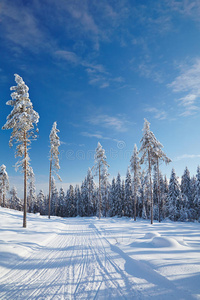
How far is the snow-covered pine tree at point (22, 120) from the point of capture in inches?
561

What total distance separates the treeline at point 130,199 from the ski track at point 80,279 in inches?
589

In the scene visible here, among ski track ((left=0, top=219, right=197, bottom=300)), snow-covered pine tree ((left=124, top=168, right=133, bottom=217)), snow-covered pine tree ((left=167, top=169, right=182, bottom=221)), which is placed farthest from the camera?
snow-covered pine tree ((left=124, top=168, right=133, bottom=217))

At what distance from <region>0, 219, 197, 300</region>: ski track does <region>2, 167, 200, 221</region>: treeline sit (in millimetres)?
14969

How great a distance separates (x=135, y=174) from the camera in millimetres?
30125

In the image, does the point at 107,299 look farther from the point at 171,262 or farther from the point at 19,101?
the point at 19,101

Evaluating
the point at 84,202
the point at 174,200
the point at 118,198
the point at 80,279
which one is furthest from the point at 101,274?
the point at 84,202

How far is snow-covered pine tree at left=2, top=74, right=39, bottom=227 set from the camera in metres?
14.2

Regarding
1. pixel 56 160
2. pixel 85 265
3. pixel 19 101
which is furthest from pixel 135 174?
pixel 85 265

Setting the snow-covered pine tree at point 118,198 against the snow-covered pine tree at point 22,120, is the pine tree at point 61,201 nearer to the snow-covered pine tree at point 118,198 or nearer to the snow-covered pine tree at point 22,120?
the snow-covered pine tree at point 118,198

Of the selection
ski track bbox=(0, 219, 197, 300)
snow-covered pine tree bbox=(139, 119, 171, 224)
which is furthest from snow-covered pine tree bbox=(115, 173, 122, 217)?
ski track bbox=(0, 219, 197, 300)

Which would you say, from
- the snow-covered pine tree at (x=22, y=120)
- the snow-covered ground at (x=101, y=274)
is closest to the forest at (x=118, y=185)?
the snow-covered pine tree at (x=22, y=120)

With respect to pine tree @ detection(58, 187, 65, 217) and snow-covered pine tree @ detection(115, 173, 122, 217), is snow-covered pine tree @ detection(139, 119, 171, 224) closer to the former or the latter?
snow-covered pine tree @ detection(115, 173, 122, 217)

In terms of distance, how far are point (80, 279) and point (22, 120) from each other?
45.5 ft

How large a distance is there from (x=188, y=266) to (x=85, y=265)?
A: 3.61 metres
